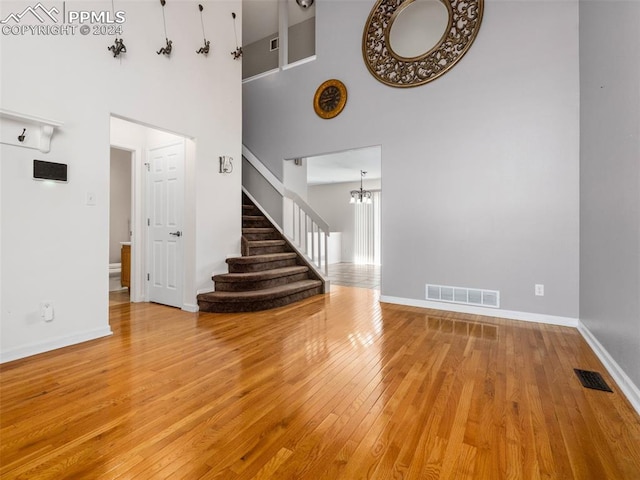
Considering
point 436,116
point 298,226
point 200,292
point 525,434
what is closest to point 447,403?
point 525,434

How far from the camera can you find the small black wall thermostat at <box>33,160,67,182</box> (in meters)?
2.29

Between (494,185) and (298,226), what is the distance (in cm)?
325

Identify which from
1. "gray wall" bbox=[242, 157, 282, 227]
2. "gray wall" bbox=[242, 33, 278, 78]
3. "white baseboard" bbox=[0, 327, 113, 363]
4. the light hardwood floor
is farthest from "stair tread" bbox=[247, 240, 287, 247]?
"gray wall" bbox=[242, 33, 278, 78]

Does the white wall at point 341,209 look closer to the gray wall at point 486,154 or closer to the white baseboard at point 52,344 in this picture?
the gray wall at point 486,154

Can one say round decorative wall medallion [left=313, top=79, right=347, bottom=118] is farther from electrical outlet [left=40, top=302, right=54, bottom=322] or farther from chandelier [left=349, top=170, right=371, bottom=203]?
electrical outlet [left=40, top=302, right=54, bottom=322]

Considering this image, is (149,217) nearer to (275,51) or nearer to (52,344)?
(52,344)

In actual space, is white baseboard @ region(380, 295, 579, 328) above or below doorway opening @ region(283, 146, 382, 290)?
below

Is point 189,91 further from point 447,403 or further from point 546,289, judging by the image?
point 546,289

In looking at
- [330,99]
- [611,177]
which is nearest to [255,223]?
[330,99]

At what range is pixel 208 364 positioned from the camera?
7.10 ft

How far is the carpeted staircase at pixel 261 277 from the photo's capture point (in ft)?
11.7

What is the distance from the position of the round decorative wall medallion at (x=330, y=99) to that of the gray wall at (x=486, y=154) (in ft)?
0.30

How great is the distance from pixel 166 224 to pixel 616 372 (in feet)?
14.6

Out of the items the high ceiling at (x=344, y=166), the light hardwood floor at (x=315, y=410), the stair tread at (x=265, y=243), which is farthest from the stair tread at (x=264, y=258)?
the high ceiling at (x=344, y=166)
